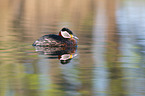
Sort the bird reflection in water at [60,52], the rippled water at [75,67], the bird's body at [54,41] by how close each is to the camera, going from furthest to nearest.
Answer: the bird's body at [54,41]
the bird reflection in water at [60,52]
the rippled water at [75,67]

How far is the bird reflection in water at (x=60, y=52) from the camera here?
989 cm

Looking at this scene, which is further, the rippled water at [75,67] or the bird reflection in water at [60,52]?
the bird reflection in water at [60,52]

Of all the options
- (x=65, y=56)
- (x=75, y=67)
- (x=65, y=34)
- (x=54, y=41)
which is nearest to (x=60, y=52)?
(x=65, y=56)

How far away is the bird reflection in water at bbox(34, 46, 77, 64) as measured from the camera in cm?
989

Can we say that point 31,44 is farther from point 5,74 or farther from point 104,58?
point 5,74

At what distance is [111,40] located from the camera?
43.2ft

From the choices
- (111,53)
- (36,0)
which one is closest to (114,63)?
(111,53)

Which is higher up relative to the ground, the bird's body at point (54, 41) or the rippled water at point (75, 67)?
the bird's body at point (54, 41)

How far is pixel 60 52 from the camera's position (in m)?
10.8

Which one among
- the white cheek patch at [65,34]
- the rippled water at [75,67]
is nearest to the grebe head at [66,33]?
the white cheek patch at [65,34]

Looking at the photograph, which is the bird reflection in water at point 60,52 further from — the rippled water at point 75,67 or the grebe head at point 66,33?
the grebe head at point 66,33

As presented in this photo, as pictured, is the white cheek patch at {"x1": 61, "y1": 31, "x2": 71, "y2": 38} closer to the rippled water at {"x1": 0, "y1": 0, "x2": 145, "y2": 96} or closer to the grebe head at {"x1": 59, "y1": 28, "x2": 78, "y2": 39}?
the grebe head at {"x1": 59, "y1": 28, "x2": 78, "y2": 39}

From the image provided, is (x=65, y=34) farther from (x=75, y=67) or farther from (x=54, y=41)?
(x=75, y=67)

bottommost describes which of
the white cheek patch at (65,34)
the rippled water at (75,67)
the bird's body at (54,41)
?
the rippled water at (75,67)
